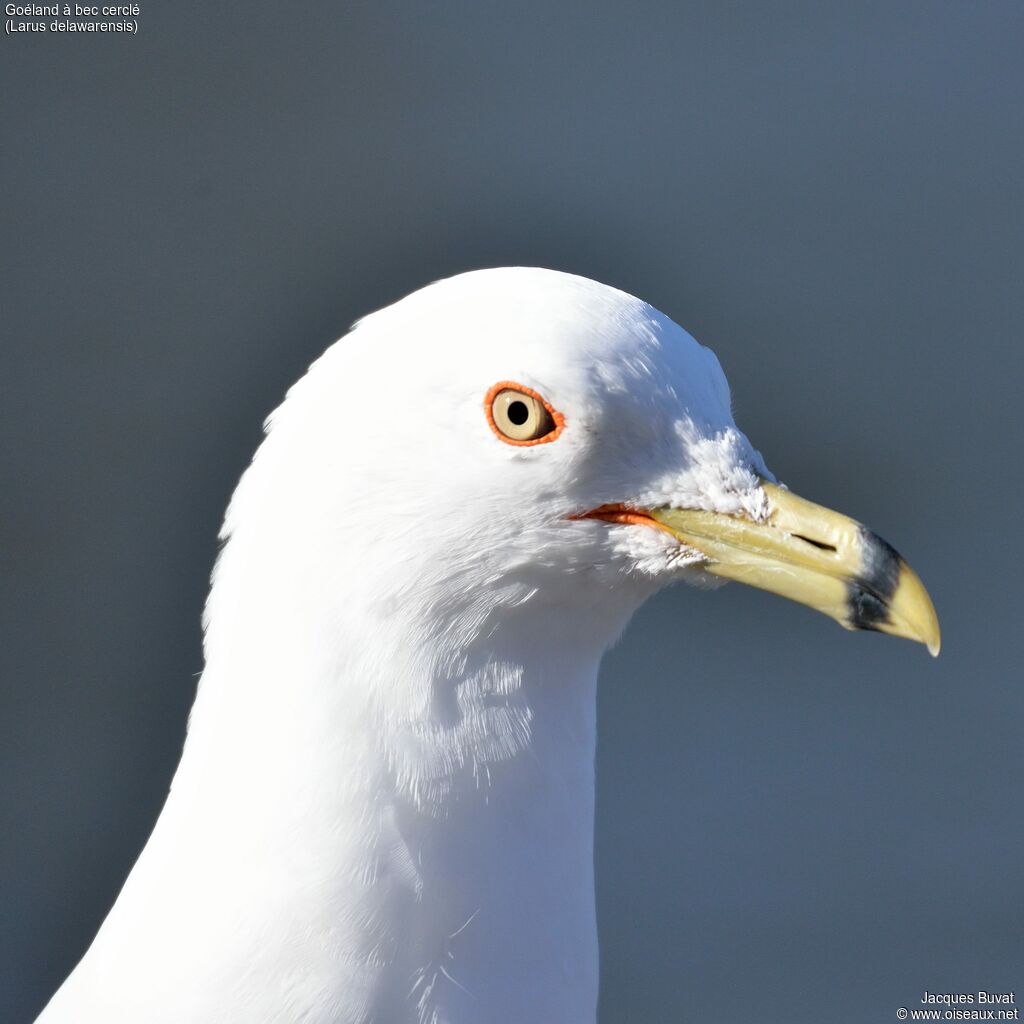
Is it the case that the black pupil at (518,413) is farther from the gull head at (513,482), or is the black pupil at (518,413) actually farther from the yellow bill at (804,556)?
the yellow bill at (804,556)

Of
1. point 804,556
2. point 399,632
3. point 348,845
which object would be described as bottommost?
point 348,845

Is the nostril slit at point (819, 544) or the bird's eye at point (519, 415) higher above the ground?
the bird's eye at point (519, 415)

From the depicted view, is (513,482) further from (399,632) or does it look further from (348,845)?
(348,845)

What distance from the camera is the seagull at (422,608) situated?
170 cm

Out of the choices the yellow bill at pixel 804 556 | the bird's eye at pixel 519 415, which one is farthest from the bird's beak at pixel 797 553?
the bird's eye at pixel 519 415

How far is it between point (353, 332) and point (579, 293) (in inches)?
10.6

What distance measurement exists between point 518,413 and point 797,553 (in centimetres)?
37

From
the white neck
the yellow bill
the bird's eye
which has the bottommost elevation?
the white neck

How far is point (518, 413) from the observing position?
168 centimetres

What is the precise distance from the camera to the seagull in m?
1.70

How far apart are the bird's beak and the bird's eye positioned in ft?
0.45

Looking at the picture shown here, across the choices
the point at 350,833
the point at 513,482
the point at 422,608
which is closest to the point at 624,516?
the point at 513,482

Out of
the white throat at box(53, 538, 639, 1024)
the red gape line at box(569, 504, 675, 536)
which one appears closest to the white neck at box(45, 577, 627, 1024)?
the white throat at box(53, 538, 639, 1024)

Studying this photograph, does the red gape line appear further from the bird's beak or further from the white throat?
the white throat
